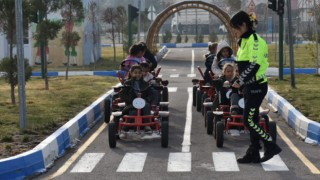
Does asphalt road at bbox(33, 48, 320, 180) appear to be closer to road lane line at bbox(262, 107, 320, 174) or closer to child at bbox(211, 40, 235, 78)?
road lane line at bbox(262, 107, 320, 174)

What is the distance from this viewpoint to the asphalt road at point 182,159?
8828 mm

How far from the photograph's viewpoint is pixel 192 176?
28.5 feet

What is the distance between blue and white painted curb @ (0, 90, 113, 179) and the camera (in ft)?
28.5

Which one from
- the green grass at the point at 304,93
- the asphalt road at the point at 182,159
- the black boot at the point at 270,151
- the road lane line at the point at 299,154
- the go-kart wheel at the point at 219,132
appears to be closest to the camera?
the asphalt road at the point at 182,159

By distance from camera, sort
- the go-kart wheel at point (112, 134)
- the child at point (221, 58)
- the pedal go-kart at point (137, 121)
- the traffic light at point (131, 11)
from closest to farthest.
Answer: the go-kart wheel at point (112, 134) < the pedal go-kart at point (137, 121) < the child at point (221, 58) < the traffic light at point (131, 11)

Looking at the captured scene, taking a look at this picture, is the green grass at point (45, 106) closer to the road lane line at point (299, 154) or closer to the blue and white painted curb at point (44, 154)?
the blue and white painted curb at point (44, 154)

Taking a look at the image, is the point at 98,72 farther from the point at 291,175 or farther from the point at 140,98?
the point at 291,175

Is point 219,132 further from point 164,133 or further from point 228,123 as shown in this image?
point 164,133

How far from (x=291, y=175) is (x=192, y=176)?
125 cm

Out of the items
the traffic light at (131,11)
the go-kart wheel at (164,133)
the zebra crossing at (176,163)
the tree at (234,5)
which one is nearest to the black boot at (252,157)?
the zebra crossing at (176,163)

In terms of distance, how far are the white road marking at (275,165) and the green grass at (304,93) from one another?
352 cm

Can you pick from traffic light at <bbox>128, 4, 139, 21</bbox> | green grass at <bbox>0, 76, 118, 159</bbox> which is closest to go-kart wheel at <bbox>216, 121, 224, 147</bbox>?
green grass at <bbox>0, 76, 118, 159</bbox>

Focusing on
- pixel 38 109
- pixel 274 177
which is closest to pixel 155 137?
pixel 274 177

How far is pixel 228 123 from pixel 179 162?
193cm
